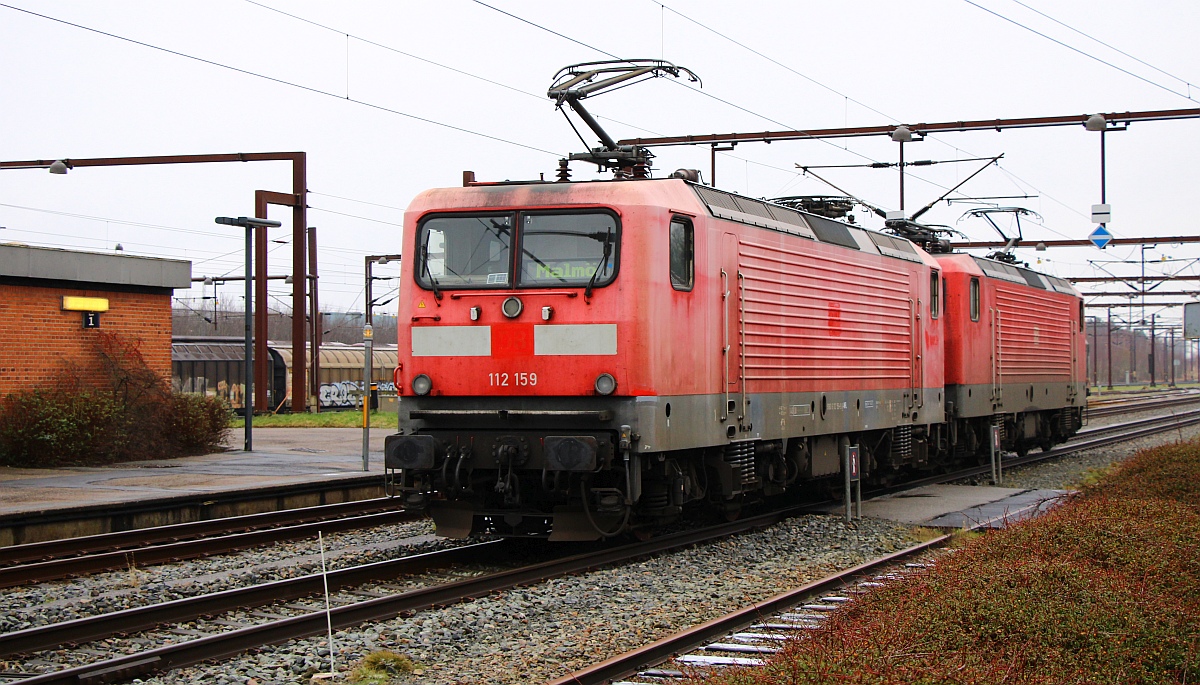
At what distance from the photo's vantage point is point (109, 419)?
2088cm

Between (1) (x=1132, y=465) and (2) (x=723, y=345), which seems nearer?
(2) (x=723, y=345)

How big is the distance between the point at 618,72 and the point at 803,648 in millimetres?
8176

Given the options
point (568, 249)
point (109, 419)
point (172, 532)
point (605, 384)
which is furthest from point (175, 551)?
point (109, 419)

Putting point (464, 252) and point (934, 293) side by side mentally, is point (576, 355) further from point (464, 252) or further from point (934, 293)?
point (934, 293)

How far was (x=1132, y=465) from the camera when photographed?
17438 mm

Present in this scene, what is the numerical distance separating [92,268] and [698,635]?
1818cm

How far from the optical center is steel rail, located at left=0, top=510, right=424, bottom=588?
32.3ft

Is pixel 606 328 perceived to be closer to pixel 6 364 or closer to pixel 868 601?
pixel 868 601

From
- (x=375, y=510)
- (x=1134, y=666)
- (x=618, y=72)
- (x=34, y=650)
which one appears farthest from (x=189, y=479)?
(x=1134, y=666)

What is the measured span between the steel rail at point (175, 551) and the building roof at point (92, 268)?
1067cm

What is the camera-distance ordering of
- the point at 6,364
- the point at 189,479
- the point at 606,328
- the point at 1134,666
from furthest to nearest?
the point at 6,364, the point at 189,479, the point at 606,328, the point at 1134,666

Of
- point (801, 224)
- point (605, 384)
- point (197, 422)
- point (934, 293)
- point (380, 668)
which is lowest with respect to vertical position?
point (380, 668)

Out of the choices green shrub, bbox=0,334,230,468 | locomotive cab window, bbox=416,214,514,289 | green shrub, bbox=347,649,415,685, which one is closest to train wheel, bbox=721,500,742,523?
locomotive cab window, bbox=416,214,514,289

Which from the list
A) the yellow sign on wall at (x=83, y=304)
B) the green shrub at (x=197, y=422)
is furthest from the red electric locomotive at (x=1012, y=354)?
the yellow sign on wall at (x=83, y=304)
